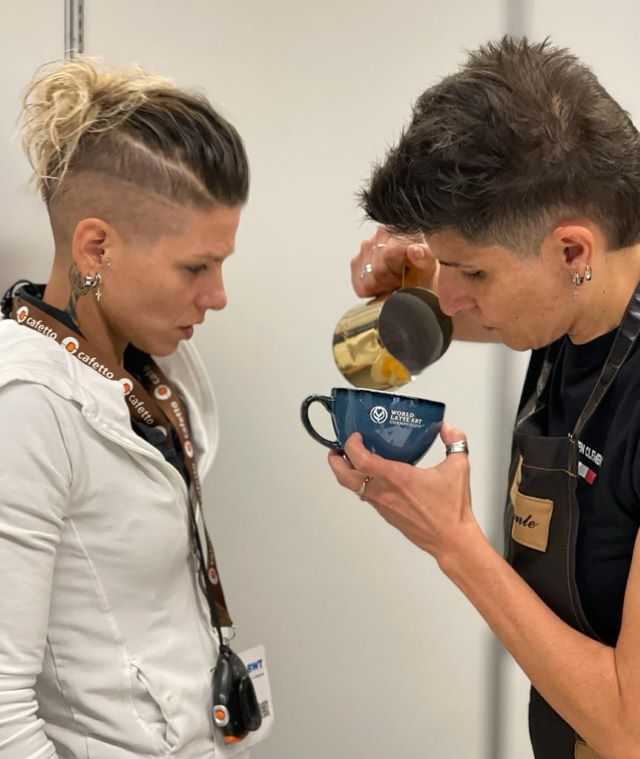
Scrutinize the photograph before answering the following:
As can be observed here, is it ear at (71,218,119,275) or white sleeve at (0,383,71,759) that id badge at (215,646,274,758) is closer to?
white sleeve at (0,383,71,759)

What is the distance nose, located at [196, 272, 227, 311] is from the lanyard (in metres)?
0.13

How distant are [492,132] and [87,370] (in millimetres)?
526

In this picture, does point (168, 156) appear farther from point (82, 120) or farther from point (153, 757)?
point (153, 757)

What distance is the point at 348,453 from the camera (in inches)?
41.5

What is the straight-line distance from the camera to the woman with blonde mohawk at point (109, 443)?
1.03m

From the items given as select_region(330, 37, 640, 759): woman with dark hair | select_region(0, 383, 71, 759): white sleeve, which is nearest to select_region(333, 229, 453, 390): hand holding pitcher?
select_region(330, 37, 640, 759): woman with dark hair

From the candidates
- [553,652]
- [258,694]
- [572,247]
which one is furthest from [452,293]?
[258,694]

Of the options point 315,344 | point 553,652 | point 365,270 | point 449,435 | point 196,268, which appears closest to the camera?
point 553,652

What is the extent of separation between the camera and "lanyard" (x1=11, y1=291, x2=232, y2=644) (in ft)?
3.71

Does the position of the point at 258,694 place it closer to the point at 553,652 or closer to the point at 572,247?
the point at 553,652

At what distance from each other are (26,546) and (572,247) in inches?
25.3

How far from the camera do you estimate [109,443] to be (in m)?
1.10

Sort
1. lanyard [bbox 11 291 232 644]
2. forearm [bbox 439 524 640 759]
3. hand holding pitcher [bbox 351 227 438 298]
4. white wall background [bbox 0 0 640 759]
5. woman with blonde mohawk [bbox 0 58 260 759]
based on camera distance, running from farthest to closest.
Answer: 1. white wall background [bbox 0 0 640 759]
2. hand holding pitcher [bbox 351 227 438 298]
3. lanyard [bbox 11 291 232 644]
4. woman with blonde mohawk [bbox 0 58 260 759]
5. forearm [bbox 439 524 640 759]

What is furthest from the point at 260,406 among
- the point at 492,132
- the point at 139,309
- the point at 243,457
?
the point at 492,132
